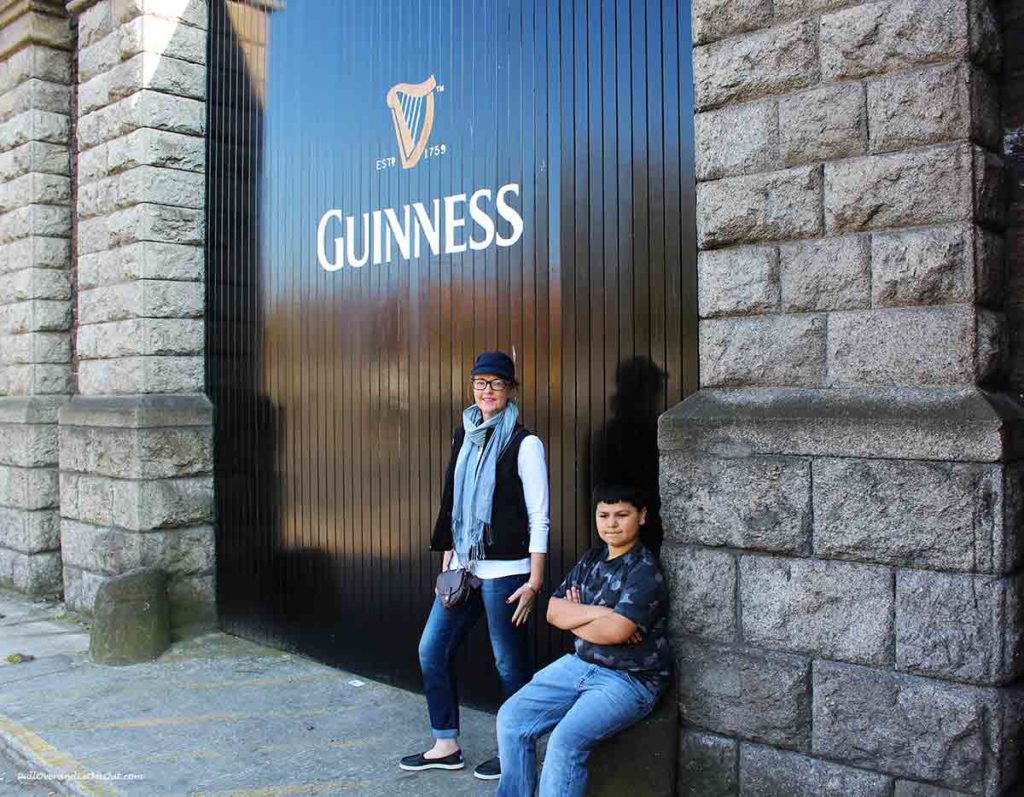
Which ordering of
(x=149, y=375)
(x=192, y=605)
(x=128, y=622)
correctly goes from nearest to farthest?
(x=128, y=622), (x=149, y=375), (x=192, y=605)

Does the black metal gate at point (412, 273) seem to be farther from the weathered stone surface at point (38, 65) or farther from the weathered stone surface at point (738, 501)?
the weathered stone surface at point (38, 65)

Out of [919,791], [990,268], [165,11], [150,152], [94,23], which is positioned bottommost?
[919,791]

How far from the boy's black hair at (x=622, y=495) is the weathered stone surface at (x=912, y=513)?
0.72 meters

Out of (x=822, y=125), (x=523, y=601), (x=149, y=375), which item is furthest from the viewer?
(x=149, y=375)

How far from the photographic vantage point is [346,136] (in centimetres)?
696

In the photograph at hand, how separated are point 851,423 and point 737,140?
4.38 ft

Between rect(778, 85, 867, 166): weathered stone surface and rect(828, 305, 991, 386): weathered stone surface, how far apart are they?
673 mm

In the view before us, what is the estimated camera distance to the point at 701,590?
437 centimetres

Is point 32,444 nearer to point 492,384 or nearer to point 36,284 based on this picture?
point 36,284

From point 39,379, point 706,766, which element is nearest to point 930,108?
point 706,766

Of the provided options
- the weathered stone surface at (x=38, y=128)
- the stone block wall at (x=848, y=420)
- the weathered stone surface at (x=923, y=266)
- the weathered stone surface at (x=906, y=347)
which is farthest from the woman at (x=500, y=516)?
the weathered stone surface at (x=38, y=128)

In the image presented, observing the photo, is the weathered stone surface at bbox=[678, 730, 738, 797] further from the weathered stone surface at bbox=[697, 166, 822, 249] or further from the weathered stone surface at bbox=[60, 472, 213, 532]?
the weathered stone surface at bbox=[60, 472, 213, 532]

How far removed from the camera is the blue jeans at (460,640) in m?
4.88

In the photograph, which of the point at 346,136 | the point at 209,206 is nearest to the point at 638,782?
the point at 346,136
